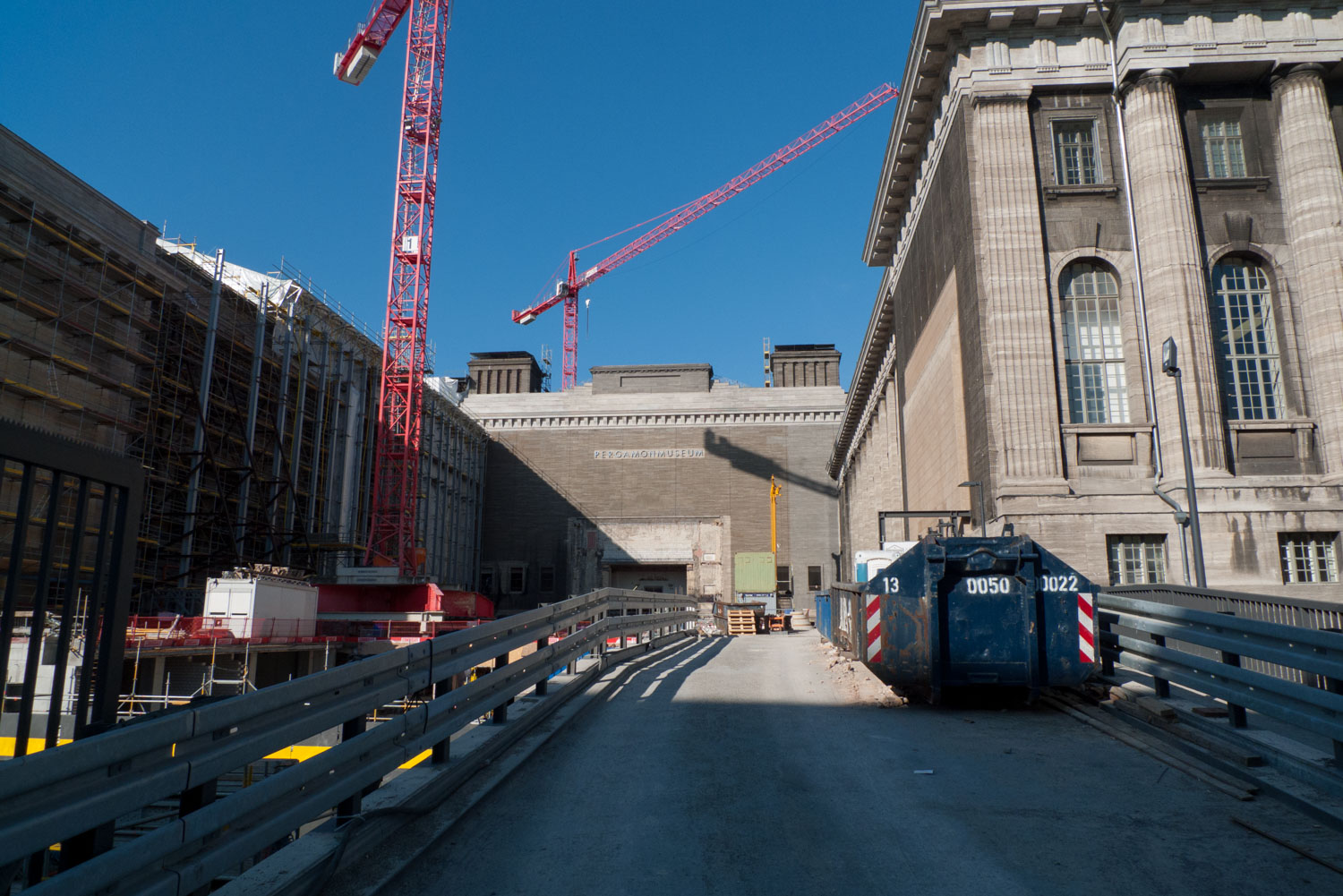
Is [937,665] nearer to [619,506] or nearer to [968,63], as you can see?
[968,63]

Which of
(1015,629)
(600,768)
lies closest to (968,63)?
(1015,629)

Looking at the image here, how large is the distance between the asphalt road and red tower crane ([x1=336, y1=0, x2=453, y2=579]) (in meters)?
43.4

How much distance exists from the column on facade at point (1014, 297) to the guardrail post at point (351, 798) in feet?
60.2

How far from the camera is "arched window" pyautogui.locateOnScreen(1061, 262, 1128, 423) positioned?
21.6 metres

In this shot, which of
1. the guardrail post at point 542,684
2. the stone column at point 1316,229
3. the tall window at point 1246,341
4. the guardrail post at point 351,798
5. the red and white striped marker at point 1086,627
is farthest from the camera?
the tall window at point 1246,341

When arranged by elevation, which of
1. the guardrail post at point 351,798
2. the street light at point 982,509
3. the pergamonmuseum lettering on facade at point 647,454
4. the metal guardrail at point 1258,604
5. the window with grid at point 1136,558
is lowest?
the guardrail post at point 351,798

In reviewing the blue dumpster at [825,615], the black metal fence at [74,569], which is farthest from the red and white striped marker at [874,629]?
the blue dumpster at [825,615]

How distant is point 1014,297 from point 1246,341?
18.8 feet

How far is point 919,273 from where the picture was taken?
3084 cm

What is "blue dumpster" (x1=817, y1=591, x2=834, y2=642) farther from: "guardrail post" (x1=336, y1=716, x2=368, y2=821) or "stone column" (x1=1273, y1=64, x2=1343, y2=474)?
"guardrail post" (x1=336, y1=716, x2=368, y2=821)

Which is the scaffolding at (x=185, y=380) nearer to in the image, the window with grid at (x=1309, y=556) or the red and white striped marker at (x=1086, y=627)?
the red and white striped marker at (x=1086, y=627)

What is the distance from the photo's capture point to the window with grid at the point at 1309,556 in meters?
19.9

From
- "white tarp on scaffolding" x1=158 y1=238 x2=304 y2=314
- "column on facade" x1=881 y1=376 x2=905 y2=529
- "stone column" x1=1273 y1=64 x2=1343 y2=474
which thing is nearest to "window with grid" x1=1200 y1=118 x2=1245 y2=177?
"stone column" x1=1273 y1=64 x2=1343 y2=474

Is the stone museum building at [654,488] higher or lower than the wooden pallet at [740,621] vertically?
higher
